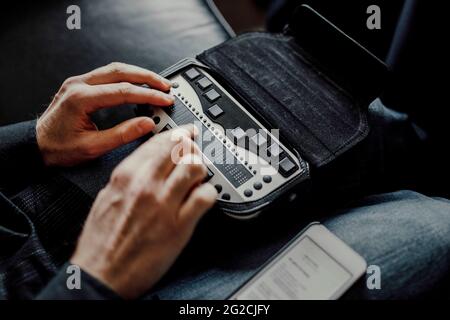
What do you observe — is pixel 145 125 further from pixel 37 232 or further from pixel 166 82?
pixel 37 232

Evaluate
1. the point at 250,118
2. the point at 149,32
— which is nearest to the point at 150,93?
the point at 250,118

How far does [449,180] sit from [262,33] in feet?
1.29

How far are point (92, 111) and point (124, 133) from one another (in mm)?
65

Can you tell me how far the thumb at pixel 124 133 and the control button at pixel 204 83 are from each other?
0.10 meters

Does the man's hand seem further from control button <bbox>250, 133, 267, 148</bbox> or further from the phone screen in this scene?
the phone screen

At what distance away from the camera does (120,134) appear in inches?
23.0

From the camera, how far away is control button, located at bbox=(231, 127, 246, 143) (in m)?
0.60

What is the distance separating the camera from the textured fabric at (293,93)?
0.60m

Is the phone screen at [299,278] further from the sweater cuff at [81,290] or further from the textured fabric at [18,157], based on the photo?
the textured fabric at [18,157]

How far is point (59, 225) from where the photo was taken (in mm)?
606

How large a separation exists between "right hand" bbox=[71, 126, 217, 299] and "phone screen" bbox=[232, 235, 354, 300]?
0.36 ft

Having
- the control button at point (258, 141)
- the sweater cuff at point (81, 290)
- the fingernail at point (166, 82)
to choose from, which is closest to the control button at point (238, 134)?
the control button at point (258, 141)

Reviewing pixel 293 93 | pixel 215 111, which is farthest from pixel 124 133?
pixel 293 93

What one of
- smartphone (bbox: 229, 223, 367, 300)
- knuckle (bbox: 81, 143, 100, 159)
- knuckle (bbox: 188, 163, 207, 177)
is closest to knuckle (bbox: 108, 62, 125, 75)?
knuckle (bbox: 81, 143, 100, 159)
